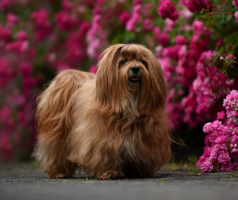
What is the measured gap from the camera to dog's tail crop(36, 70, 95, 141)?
5281 mm

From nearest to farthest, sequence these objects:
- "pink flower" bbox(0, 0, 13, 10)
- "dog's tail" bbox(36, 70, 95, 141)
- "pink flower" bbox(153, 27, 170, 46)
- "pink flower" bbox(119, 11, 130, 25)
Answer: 1. "dog's tail" bbox(36, 70, 95, 141)
2. "pink flower" bbox(153, 27, 170, 46)
3. "pink flower" bbox(119, 11, 130, 25)
4. "pink flower" bbox(0, 0, 13, 10)

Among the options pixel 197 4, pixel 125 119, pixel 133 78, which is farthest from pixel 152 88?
pixel 197 4

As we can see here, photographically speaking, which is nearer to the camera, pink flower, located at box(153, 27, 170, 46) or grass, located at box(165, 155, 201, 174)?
grass, located at box(165, 155, 201, 174)

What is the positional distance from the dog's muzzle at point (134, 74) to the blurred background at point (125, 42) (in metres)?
1.13

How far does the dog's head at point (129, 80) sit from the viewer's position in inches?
179

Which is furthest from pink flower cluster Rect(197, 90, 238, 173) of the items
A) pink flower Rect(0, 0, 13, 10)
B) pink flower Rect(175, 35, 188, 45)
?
pink flower Rect(0, 0, 13, 10)

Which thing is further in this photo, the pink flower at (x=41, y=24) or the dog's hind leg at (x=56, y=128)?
the pink flower at (x=41, y=24)

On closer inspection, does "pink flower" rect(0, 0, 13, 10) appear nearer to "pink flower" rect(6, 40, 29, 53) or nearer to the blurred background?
the blurred background

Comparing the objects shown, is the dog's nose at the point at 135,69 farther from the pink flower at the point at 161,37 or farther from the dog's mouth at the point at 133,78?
the pink flower at the point at 161,37

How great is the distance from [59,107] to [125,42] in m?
2.55

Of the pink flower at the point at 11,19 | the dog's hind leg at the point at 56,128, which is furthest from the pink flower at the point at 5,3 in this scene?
the dog's hind leg at the point at 56,128

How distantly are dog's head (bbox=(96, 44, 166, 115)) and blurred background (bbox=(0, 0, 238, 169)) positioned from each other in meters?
0.95

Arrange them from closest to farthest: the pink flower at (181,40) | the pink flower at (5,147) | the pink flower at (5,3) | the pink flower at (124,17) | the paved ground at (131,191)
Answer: the paved ground at (131,191) < the pink flower at (181,40) < the pink flower at (124,17) < the pink flower at (5,147) < the pink flower at (5,3)

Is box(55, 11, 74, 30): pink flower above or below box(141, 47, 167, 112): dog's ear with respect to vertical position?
above
